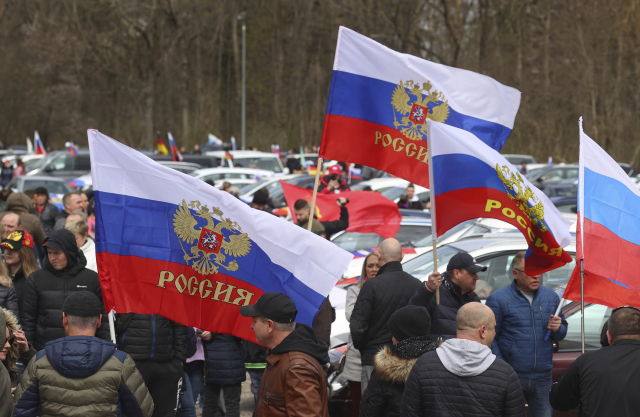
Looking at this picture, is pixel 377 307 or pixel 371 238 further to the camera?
pixel 371 238

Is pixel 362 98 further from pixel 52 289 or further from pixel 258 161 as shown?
pixel 258 161

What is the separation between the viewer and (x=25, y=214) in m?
7.95

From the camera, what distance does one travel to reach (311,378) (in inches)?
145

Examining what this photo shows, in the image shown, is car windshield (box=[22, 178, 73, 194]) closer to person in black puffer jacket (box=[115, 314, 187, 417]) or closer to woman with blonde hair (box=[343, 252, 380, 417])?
woman with blonde hair (box=[343, 252, 380, 417])

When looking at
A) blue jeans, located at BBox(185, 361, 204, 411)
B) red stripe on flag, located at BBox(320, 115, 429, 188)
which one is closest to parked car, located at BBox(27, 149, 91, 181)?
blue jeans, located at BBox(185, 361, 204, 411)

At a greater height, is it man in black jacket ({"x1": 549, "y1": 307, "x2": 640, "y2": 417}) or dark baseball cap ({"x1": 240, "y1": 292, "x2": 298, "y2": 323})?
dark baseball cap ({"x1": 240, "y1": 292, "x2": 298, "y2": 323})

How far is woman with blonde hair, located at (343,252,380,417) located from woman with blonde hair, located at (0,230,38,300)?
8.53 ft

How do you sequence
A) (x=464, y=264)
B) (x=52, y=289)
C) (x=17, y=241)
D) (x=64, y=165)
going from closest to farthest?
(x=52, y=289), (x=464, y=264), (x=17, y=241), (x=64, y=165)

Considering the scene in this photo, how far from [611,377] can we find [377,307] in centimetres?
199

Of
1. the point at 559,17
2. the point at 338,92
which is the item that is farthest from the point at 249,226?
the point at 559,17

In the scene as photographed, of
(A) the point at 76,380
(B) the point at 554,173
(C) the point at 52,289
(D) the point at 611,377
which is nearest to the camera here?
(A) the point at 76,380

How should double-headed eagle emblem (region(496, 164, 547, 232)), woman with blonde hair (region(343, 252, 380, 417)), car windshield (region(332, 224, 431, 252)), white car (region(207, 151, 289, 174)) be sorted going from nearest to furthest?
double-headed eagle emblem (region(496, 164, 547, 232)) → woman with blonde hair (region(343, 252, 380, 417)) → car windshield (region(332, 224, 431, 252)) → white car (region(207, 151, 289, 174))

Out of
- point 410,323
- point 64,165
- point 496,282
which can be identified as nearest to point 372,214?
point 496,282

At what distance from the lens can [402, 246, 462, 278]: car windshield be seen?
7820 millimetres
